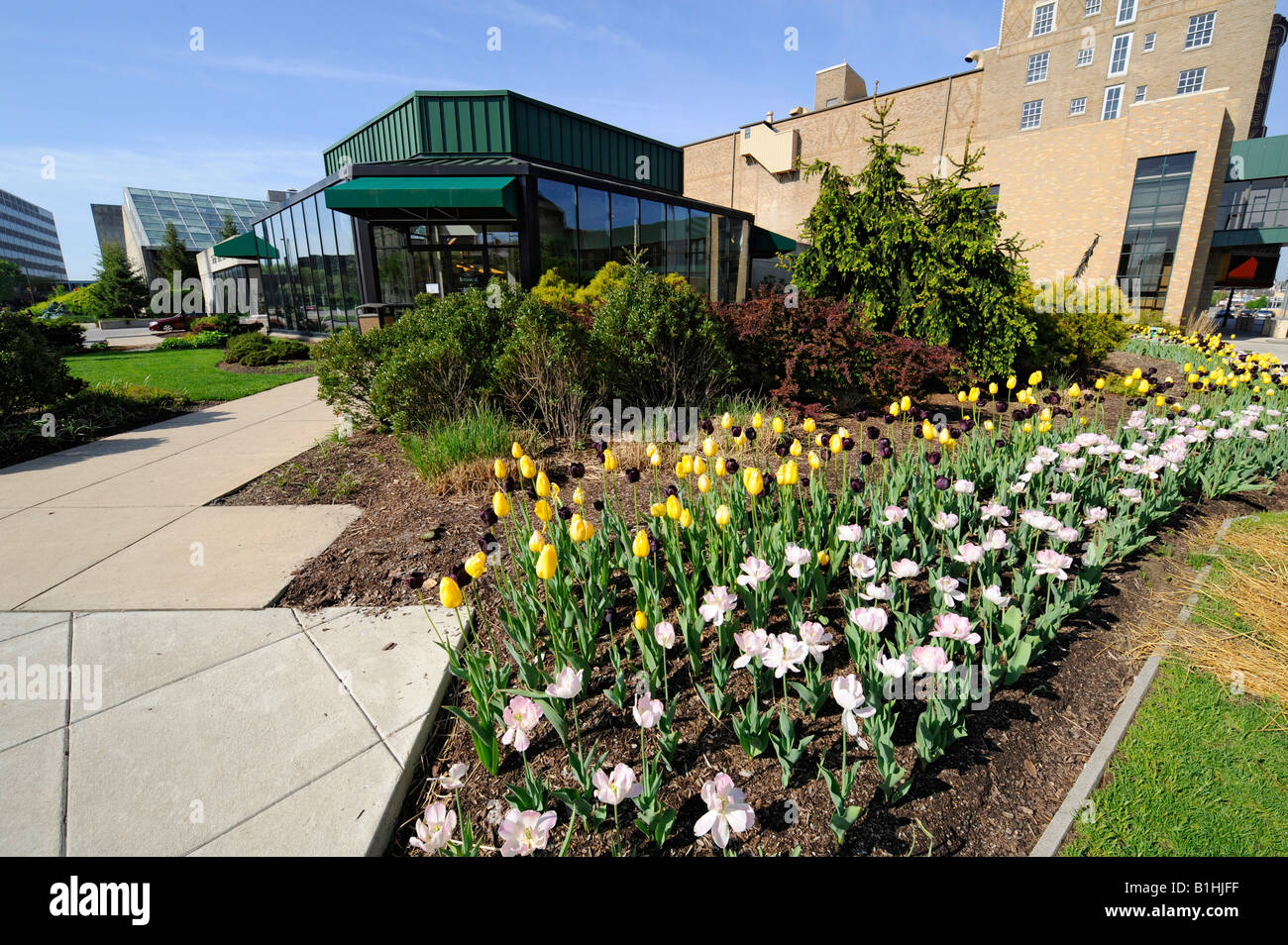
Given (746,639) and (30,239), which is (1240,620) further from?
(30,239)

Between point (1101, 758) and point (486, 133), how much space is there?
57.8 ft

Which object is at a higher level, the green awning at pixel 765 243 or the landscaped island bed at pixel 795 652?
the green awning at pixel 765 243

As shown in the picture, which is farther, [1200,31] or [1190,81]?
[1190,81]

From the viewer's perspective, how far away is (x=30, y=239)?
111 m

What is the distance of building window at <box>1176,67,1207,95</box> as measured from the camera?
99.4 feet

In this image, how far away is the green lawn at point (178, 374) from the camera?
9.98 meters

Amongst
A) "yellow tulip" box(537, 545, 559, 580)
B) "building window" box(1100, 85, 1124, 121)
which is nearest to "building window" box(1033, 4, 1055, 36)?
"building window" box(1100, 85, 1124, 121)

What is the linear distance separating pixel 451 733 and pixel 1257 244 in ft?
161

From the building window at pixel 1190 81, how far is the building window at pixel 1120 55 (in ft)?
9.31

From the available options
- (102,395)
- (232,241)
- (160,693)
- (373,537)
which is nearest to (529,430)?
(373,537)

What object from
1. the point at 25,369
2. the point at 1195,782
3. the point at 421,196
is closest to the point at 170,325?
the point at 421,196

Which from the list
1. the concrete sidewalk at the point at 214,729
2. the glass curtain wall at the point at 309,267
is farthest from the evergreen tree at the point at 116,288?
the concrete sidewalk at the point at 214,729

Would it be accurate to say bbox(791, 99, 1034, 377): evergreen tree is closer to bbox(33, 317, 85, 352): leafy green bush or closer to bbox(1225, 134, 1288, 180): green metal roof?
bbox(33, 317, 85, 352): leafy green bush

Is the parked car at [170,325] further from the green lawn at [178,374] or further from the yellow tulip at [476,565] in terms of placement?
the yellow tulip at [476,565]
